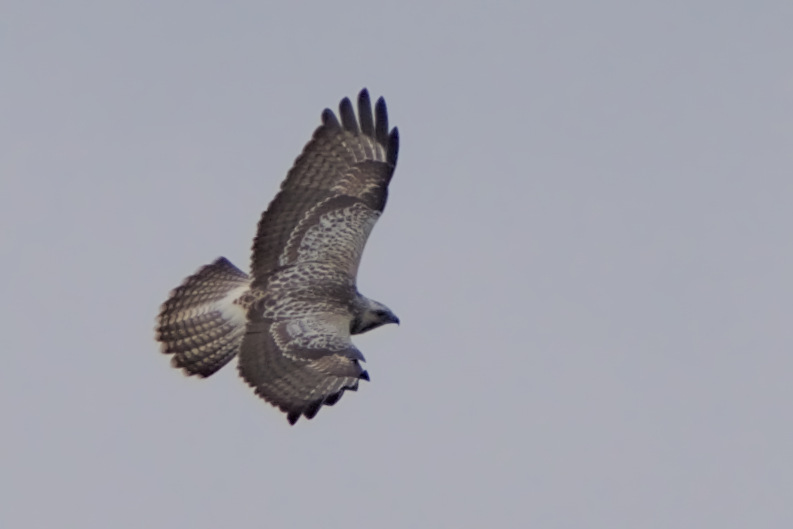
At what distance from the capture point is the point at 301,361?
18.4 meters

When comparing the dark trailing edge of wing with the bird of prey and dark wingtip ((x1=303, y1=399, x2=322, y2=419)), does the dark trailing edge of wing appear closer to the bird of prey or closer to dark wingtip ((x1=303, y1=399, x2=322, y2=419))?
dark wingtip ((x1=303, y1=399, x2=322, y2=419))

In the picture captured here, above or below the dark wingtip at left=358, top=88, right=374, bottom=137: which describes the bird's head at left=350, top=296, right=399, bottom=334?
below

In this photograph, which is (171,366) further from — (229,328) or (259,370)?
(259,370)

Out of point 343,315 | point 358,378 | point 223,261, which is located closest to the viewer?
point 358,378

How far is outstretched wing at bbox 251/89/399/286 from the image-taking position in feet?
65.6

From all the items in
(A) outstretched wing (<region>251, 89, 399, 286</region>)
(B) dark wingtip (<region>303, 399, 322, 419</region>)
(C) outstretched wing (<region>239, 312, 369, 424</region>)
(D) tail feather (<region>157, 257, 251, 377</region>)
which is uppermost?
(A) outstretched wing (<region>251, 89, 399, 286</region>)

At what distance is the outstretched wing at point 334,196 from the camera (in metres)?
20.0

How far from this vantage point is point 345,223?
20.3m

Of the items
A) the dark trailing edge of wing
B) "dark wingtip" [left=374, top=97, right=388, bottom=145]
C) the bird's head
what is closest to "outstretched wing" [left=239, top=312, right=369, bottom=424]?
the dark trailing edge of wing

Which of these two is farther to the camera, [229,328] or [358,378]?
[229,328]

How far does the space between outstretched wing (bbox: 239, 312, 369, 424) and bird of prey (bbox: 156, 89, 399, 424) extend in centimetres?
2

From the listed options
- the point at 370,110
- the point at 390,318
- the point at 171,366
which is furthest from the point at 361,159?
the point at 171,366

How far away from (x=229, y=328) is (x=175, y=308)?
95 cm

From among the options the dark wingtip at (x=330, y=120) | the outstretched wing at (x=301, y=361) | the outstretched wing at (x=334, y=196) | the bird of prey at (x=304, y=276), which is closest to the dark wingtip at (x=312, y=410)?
the outstretched wing at (x=301, y=361)
